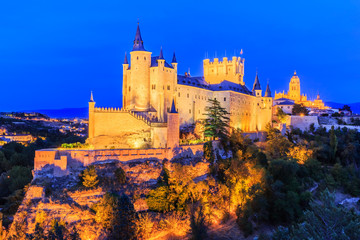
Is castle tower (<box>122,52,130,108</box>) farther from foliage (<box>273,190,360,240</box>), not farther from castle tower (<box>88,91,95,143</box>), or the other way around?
foliage (<box>273,190,360,240</box>)

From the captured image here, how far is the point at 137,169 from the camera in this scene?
33.3 metres

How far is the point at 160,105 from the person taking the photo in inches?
1694

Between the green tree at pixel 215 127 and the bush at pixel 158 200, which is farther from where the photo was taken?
the green tree at pixel 215 127

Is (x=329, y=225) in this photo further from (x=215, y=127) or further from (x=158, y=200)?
(x=215, y=127)

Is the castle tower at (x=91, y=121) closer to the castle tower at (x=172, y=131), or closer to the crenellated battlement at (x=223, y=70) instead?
the castle tower at (x=172, y=131)

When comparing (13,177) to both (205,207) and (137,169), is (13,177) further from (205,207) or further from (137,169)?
(205,207)

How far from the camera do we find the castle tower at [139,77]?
4291 centimetres

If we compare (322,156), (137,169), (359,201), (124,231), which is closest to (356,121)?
(322,156)

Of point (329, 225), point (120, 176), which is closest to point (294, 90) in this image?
point (120, 176)

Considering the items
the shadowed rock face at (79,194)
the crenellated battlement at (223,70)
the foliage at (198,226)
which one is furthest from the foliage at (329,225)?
the crenellated battlement at (223,70)

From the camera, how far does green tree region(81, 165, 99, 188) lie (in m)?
29.8

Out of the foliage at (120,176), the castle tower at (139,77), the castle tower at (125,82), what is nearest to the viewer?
the foliage at (120,176)

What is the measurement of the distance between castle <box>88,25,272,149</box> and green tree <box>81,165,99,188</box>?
631cm

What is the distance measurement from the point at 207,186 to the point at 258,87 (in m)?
34.7
